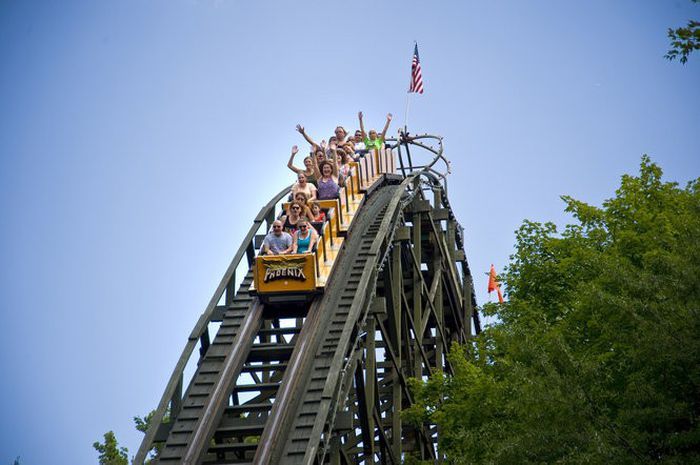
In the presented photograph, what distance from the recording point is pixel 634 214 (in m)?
24.5

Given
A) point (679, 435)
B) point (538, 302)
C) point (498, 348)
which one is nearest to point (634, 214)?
point (538, 302)

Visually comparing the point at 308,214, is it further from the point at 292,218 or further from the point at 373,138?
the point at 373,138

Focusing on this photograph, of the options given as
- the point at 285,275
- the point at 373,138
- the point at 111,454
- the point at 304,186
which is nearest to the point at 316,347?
the point at 285,275

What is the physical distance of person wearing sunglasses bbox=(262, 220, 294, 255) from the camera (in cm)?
2006

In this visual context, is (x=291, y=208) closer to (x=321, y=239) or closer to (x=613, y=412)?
(x=321, y=239)

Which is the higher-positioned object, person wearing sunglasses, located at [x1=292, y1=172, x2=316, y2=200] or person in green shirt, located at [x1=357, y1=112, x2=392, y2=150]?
person in green shirt, located at [x1=357, y1=112, x2=392, y2=150]

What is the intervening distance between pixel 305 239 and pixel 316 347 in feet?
8.67

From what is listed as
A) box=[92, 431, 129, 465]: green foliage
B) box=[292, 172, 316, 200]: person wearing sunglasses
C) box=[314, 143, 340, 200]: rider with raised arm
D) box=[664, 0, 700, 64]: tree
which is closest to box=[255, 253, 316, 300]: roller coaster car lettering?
box=[292, 172, 316, 200]: person wearing sunglasses

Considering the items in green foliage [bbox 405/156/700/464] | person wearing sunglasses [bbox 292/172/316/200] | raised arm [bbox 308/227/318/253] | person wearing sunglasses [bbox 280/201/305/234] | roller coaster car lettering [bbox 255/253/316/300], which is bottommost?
green foliage [bbox 405/156/700/464]

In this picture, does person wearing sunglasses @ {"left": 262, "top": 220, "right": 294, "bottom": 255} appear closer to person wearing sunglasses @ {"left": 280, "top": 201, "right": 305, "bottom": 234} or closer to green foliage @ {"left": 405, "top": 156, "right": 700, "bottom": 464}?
person wearing sunglasses @ {"left": 280, "top": 201, "right": 305, "bottom": 234}

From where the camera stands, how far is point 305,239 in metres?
20.3

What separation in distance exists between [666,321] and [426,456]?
11.8m

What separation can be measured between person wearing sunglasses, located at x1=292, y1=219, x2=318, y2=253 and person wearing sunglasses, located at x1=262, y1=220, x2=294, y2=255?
99mm

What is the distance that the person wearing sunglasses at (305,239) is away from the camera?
2006 centimetres
